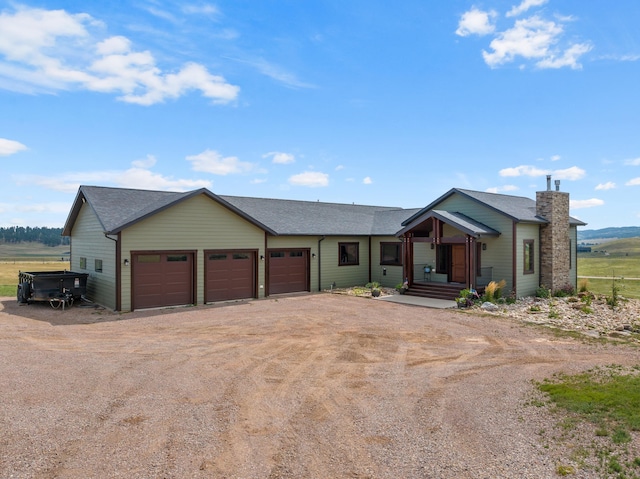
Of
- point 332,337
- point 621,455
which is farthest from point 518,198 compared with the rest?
point 621,455

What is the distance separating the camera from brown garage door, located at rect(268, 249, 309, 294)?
72.8ft

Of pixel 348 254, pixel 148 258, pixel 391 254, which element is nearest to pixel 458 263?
pixel 391 254

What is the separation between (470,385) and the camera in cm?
849

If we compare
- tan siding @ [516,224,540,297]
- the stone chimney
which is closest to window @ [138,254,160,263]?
tan siding @ [516,224,540,297]

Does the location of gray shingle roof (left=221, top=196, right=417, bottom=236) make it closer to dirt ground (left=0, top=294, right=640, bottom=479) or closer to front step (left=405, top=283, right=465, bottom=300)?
front step (left=405, top=283, right=465, bottom=300)

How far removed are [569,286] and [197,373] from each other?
1940 centimetres

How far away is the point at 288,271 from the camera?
22.9m

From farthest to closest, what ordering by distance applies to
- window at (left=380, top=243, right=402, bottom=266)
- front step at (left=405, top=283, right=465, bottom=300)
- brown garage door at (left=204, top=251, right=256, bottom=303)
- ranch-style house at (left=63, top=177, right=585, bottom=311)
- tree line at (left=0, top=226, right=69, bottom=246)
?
tree line at (left=0, top=226, right=69, bottom=246), window at (left=380, top=243, right=402, bottom=266), front step at (left=405, top=283, right=465, bottom=300), brown garage door at (left=204, top=251, right=256, bottom=303), ranch-style house at (left=63, top=177, right=585, bottom=311)

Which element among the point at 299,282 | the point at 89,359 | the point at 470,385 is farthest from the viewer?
the point at 299,282

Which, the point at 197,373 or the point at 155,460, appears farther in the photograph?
the point at 197,373

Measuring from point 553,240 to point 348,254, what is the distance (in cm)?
1058

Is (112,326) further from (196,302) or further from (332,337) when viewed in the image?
(332,337)

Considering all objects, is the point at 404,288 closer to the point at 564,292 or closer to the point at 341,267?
the point at 341,267

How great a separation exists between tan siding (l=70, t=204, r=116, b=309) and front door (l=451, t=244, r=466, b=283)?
15.6m
